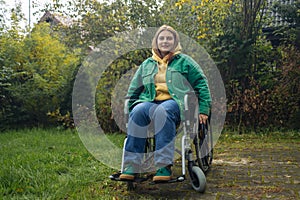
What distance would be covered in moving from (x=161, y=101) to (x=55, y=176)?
37.2 inches

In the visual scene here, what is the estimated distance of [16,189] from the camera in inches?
86.0

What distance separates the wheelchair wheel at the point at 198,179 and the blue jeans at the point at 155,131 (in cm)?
19

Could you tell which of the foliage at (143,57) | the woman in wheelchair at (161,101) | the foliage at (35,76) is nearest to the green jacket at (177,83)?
the woman in wheelchair at (161,101)

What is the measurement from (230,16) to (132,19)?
1.68 m

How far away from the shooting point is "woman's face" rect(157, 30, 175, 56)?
257 cm

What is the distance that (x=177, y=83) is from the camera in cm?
244

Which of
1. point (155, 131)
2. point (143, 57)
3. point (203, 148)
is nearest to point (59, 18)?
point (143, 57)

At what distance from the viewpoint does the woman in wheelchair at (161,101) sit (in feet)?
7.04

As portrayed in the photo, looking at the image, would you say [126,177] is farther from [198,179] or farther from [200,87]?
[200,87]

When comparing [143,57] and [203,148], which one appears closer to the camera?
[203,148]

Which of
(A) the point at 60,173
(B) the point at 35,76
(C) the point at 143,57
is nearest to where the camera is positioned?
(A) the point at 60,173

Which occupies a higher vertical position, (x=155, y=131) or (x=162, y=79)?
(x=162, y=79)

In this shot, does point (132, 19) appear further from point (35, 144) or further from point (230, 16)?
point (35, 144)

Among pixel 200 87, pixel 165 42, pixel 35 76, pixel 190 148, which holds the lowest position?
pixel 190 148
